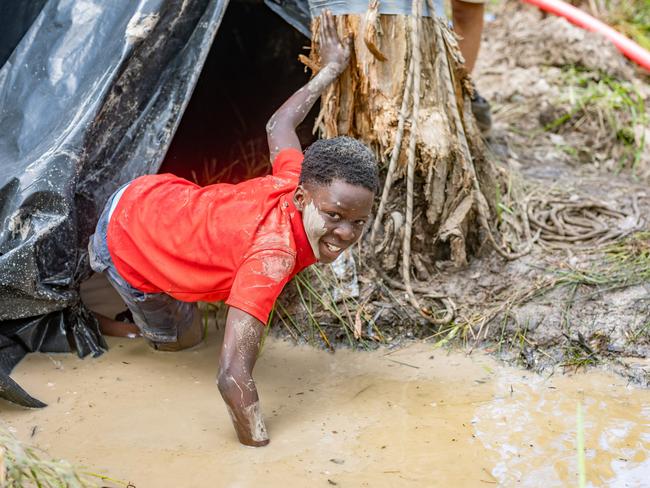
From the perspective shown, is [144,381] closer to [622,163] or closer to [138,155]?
[138,155]

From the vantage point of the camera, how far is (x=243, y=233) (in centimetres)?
247

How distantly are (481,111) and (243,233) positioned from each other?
222 centimetres

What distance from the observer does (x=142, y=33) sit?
2936mm

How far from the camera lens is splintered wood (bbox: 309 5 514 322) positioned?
10.0 ft

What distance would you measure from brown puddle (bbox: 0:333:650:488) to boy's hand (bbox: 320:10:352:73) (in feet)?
3.96

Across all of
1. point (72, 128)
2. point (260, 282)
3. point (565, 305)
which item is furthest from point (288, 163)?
point (565, 305)

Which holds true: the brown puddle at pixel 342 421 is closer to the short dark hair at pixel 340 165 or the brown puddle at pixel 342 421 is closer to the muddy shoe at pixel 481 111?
the short dark hair at pixel 340 165

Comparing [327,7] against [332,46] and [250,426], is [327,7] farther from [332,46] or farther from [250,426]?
[250,426]

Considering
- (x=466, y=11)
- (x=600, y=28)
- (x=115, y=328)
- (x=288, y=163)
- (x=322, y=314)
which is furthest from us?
(x=600, y=28)

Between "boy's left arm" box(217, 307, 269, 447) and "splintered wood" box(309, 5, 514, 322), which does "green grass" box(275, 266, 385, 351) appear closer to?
"splintered wood" box(309, 5, 514, 322)

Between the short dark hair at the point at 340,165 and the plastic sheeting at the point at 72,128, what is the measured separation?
91cm

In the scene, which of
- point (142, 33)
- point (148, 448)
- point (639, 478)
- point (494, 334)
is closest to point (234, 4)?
point (142, 33)

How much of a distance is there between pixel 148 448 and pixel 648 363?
73.0 inches

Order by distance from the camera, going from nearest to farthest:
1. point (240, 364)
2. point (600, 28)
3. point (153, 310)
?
point (240, 364)
point (153, 310)
point (600, 28)
